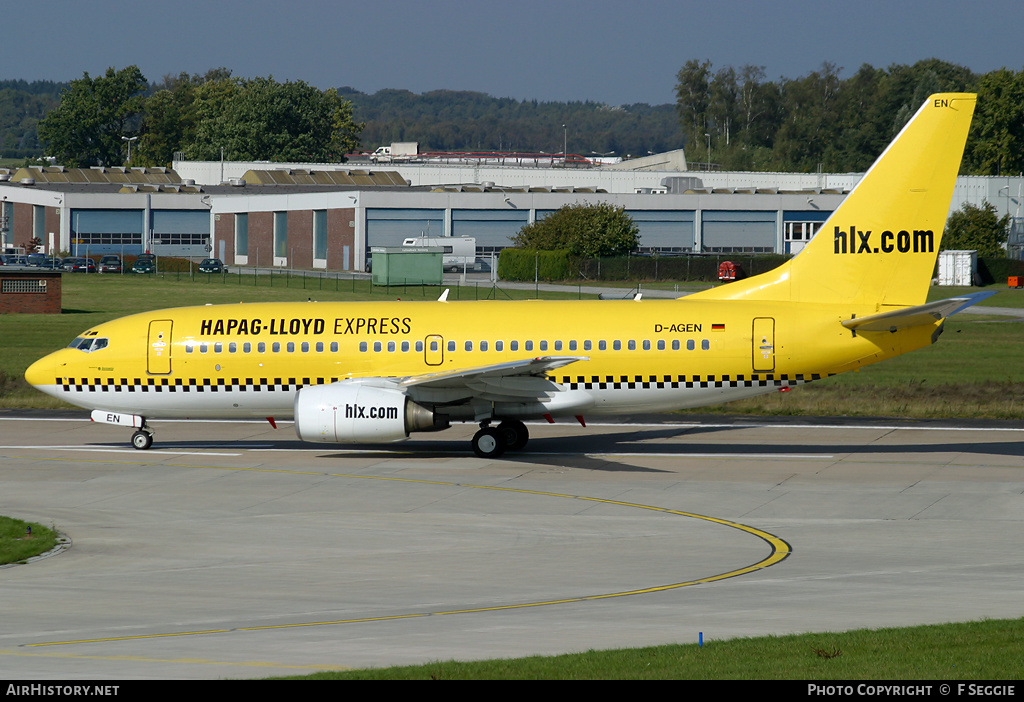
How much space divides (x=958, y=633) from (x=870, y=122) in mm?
194942

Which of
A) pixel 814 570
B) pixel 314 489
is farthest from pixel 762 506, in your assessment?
pixel 314 489

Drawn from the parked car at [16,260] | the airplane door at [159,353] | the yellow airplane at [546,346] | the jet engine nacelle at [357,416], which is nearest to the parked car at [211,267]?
the parked car at [16,260]

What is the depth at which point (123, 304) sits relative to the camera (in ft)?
270

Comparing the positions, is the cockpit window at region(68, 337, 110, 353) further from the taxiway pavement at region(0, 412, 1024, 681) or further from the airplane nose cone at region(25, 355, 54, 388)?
the taxiway pavement at region(0, 412, 1024, 681)

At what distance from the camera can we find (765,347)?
31078 millimetres

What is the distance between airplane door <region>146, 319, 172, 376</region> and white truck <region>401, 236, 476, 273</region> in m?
78.1

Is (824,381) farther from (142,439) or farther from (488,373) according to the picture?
(142,439)

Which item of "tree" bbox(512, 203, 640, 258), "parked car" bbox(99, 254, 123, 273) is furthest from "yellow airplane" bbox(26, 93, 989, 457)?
"parked car" bbox(99, 254, 123, 273)

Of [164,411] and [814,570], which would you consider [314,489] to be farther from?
[814,570]

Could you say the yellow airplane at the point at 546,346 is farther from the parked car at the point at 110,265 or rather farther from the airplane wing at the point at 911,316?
the parked car at the point at 110,265

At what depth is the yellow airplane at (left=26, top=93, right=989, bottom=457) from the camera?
30797mm

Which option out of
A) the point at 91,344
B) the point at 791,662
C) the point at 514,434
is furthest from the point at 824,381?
the point at 791,662

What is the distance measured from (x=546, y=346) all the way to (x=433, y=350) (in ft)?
10.1
